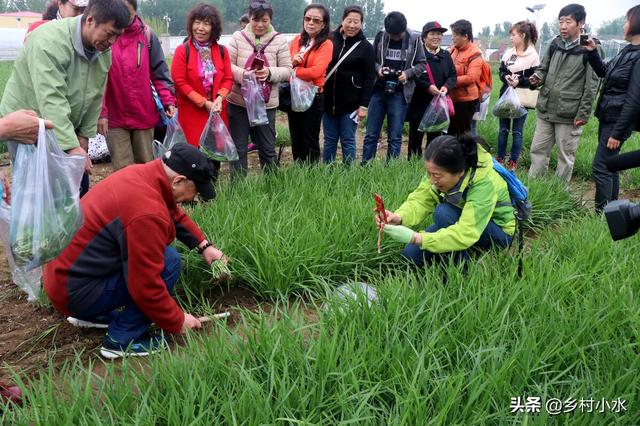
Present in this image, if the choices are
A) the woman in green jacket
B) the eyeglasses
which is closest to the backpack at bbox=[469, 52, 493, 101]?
the eyeglasses

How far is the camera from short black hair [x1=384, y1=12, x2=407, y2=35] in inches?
176

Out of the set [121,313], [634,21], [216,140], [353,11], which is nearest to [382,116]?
[353,11]

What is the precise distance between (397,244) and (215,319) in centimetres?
129

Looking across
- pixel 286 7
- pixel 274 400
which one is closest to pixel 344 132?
pixel 274 400

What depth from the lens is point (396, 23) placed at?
448 centimetres

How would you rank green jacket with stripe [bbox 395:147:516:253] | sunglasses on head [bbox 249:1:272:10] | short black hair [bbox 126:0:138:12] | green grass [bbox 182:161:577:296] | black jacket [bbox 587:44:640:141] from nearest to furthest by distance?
green jacket with stripe [bbox 395:147:516:253] < green grass [bbox 182:161:577:296] < short black hair [bbox 126:0:138:12] < black jacket [bbox 587:44:640:141] < sunglasses on head [bbox 249:1:272:10]

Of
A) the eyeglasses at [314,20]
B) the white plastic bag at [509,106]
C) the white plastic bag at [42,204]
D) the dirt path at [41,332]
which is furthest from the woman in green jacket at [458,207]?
the white plastic bag at [509,106]

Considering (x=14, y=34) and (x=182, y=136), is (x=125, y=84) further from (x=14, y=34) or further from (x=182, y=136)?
(x=14, y=34)

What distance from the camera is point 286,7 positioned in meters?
63.4

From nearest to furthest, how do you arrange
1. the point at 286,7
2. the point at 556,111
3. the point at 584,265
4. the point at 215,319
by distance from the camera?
the point at 215,319 → the point at 584,265 → the point at 556,111 → the point at 286,7

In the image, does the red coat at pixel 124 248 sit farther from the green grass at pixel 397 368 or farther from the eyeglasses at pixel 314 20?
the eyeglasses at pixel 314 20

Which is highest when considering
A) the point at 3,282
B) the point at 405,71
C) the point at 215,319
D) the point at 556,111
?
the point at 405,71

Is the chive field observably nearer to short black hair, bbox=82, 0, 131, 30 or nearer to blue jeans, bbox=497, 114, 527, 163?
short black hair, bbox=82, 0, 131, 30

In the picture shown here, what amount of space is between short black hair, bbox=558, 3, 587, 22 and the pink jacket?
121 inches
